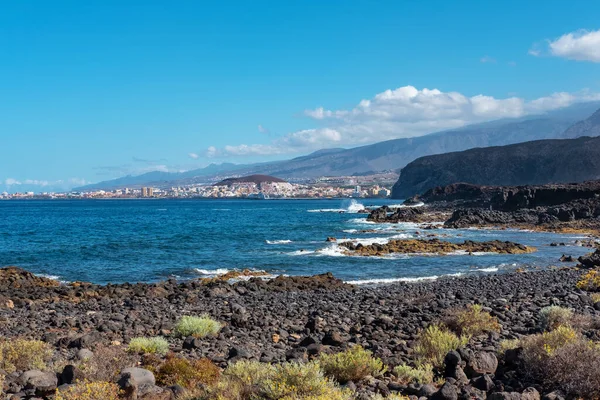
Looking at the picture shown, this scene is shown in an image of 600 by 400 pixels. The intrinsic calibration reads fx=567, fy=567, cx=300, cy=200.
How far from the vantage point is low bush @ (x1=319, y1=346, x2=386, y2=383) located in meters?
7.98

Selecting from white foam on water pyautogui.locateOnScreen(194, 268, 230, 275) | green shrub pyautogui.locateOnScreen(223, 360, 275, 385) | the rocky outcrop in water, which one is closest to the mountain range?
the rocky outcrop in water

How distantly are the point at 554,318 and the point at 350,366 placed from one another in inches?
223

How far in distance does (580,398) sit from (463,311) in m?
5.42

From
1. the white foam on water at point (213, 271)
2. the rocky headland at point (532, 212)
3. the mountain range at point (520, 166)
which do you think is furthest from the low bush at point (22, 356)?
the mountain range at point (520, 166)

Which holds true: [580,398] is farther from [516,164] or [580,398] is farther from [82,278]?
[516,164]

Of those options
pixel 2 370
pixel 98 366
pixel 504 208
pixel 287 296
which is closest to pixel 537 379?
pixel 98 366

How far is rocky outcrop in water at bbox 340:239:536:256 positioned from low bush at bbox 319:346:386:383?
88.6 feet

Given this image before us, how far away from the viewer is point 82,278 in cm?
2769

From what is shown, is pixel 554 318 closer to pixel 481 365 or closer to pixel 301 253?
pixel 481 365

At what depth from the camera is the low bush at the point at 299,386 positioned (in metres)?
6.14

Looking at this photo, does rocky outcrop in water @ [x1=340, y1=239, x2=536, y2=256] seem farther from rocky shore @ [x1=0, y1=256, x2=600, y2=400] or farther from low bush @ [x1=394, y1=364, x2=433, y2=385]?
low bush @ [x1=394, y1=364, x2=433, y2=385]

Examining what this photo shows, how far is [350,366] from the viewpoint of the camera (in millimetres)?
7980

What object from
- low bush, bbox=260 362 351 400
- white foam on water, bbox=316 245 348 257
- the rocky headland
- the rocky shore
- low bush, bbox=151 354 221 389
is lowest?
the rocky headland

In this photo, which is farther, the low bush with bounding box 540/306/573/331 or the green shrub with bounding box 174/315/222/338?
the green shrub with bounding box 174/315/222/338
